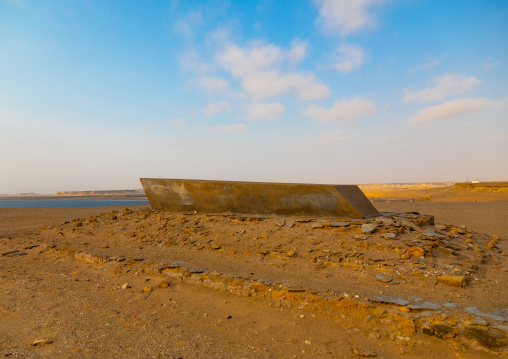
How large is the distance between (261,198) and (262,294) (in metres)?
3.51

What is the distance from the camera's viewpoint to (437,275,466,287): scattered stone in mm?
3900

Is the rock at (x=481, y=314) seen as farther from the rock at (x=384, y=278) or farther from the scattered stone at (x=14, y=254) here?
the scattered stone at (x=14, y=254)

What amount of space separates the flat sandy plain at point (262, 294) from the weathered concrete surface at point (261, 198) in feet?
1.46

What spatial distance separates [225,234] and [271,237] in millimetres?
1150

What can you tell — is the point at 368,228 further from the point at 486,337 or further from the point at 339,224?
the point at 486,337

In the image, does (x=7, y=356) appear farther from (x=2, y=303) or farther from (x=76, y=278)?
(x=76, y=278)

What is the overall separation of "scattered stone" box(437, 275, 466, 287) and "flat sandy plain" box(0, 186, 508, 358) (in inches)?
0.7

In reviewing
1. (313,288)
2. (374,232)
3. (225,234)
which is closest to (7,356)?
(313,288)

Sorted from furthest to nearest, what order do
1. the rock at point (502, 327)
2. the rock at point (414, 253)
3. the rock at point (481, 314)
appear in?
the rock at point (414, 253) → the rock at point (481, 314) → the rock at point (502, 327)

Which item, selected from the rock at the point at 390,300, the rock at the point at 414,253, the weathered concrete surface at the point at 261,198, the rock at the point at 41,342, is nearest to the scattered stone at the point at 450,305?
the rock at the point at 390,300

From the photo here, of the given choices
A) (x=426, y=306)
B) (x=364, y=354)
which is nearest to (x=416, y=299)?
(x=426, y=306)

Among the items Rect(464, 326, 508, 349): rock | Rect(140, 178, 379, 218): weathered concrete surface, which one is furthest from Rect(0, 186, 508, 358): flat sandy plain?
Rect(140, 178, 379, 218): weathered concrete surface

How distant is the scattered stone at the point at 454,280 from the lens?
12.8ft

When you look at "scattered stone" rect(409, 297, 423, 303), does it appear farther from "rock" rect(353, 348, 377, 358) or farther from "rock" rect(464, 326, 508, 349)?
"rock" rect(353, 348, 377, 358)
